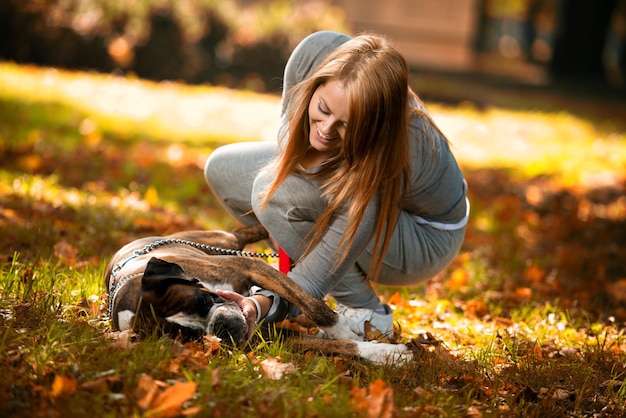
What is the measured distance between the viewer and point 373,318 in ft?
12.7

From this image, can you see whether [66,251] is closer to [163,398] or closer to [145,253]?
[145,253]

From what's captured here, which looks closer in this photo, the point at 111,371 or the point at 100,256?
the point at 111,371

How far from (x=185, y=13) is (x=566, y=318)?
11.1 metres

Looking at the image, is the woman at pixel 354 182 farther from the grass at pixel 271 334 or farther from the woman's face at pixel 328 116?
the grass at pixel 271 334

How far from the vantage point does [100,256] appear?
4.64 m

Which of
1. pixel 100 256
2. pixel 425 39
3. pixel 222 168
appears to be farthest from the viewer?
pixel 425 39

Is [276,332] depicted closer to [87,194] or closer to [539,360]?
[539,360]

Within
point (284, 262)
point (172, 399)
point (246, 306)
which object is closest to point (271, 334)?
point (246, 306)

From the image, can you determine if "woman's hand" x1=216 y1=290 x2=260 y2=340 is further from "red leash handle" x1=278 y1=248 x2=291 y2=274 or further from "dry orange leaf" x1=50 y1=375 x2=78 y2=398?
"dry orange leaf" x1=50 y1=375 x2=78 y2=398

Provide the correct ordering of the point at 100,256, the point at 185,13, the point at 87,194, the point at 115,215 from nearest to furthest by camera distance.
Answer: the point at 100,256, the point at 115,215, the point at 87,194, the point at 185,13

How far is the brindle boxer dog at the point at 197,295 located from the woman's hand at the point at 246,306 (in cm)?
6

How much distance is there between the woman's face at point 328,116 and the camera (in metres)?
3.32

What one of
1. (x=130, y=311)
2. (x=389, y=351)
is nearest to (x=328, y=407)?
(x=389, y=351)

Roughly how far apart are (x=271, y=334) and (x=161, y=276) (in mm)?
690
